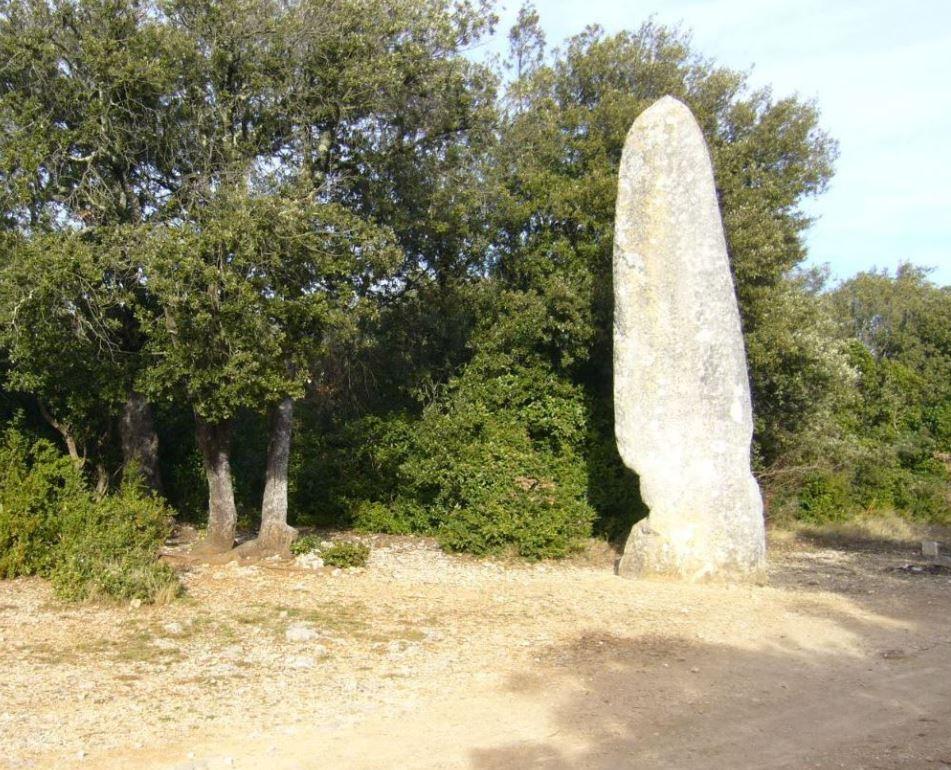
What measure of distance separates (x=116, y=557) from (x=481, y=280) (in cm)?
873

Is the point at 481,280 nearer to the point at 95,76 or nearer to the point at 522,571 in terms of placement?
the point at 522,571

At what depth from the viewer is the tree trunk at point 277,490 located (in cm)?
1298

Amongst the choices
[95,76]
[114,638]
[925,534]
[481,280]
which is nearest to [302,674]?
[114,638]

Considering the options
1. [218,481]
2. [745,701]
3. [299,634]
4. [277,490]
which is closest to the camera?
[745,701]

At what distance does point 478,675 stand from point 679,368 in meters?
5.43

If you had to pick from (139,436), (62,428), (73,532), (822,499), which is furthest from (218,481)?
(822,499)

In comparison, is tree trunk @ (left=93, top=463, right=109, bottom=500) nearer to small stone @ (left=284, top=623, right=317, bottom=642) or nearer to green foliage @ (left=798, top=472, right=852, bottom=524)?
small stone @ (left=284, top=623, right=317, bottom=642)

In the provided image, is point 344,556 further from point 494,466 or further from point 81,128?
point 81,128

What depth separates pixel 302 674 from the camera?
7566 millimetres

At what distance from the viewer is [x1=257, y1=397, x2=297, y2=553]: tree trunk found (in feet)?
42.6

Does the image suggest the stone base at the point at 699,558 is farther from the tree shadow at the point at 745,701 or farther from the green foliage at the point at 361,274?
the green foliage at the point at 361,274

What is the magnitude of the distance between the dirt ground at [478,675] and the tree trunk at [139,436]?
3.77m

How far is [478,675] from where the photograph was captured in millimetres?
7582

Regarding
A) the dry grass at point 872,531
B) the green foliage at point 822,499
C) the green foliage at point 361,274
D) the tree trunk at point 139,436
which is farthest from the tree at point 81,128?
the green foliage at point 822,499
